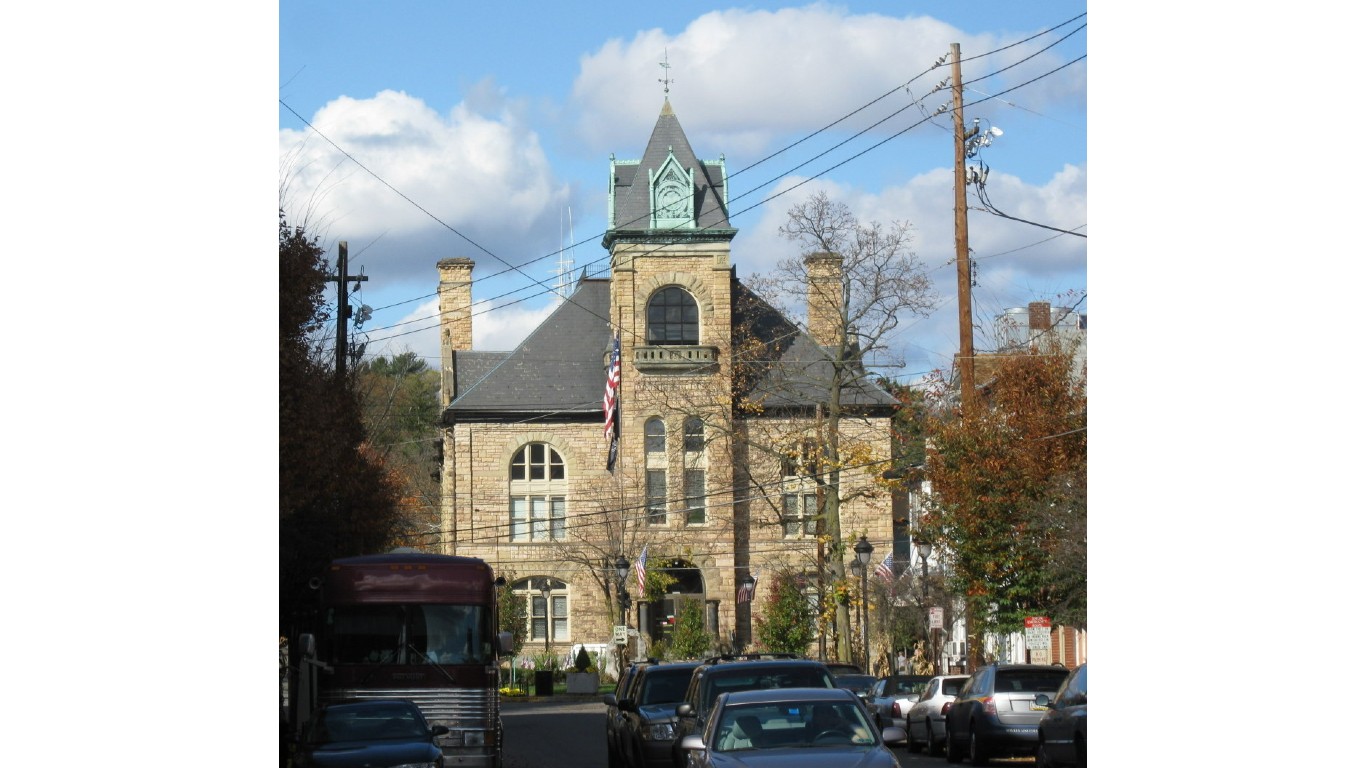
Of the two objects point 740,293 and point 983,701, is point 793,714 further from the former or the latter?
point 740,293

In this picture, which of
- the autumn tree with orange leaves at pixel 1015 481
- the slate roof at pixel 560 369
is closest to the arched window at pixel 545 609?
the slate roof at pixel 560 369

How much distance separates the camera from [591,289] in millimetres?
74812

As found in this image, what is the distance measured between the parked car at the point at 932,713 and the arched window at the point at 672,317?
38.9 meters

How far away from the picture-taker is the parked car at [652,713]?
22125 mm

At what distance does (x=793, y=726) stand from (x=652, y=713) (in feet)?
26.5

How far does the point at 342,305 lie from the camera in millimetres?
37062

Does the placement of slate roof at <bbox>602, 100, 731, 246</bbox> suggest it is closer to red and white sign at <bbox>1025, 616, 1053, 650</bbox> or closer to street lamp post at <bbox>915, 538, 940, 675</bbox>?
street lamp post at <bbox>915, 538, 940, 675</bbox>

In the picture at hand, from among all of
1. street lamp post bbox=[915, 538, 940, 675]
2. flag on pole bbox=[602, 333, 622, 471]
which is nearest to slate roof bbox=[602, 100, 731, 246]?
flag on pole bbox=[602, 333, 622, 471]

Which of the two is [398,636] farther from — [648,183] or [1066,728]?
[648,183]

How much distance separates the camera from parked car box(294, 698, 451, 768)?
17.6 metres

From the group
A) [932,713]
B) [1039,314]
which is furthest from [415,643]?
[1039,314]

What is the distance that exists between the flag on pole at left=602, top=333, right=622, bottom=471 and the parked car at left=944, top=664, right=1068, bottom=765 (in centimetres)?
3613

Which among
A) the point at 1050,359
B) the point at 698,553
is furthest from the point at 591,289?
the point at 1050,359

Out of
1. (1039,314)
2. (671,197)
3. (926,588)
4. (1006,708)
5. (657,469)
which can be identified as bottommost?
(1006,708)
